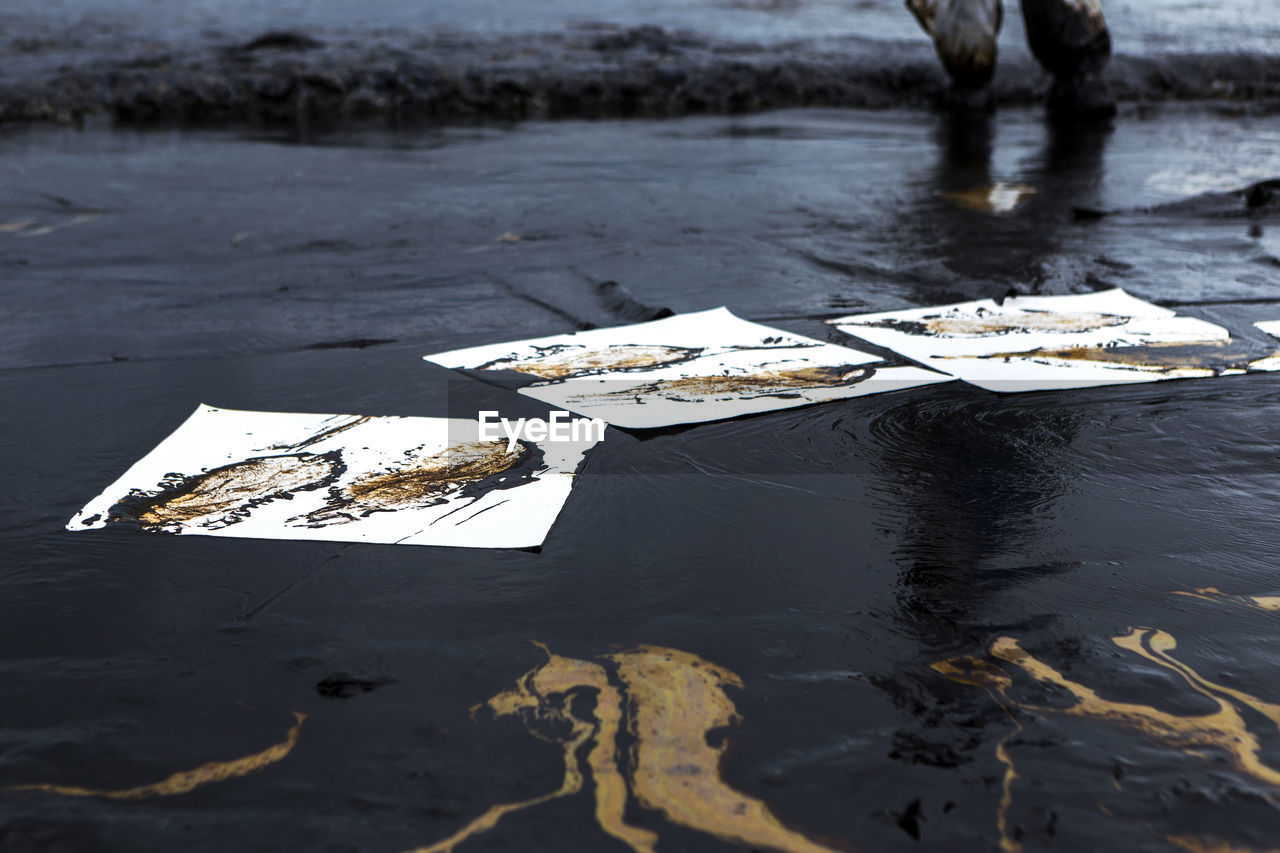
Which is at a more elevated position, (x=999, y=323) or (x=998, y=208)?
(x=998, y=208)

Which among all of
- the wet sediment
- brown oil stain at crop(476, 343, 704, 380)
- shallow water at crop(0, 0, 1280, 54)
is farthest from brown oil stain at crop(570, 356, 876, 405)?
shallow water at crop(0, 0, 1280, 54)

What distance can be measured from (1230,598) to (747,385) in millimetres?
872

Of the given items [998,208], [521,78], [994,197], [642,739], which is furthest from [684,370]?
[521,78]

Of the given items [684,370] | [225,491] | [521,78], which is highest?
[521,78]

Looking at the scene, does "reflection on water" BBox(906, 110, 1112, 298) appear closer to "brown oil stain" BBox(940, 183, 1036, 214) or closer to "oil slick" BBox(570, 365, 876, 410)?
"brown oil stain" BBox(940, 183, 1036, 214)

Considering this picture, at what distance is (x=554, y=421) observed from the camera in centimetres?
→ 168

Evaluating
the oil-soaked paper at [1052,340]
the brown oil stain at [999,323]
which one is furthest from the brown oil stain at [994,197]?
the brown oil stain at [999,323]

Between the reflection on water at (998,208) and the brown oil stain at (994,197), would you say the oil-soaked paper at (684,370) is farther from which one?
the brown oil stain at (994,197)

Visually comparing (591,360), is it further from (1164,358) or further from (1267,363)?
(1267,363)

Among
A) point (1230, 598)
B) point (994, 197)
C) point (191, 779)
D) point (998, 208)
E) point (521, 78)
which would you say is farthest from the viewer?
point (521, 78)

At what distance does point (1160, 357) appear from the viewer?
1972 mm

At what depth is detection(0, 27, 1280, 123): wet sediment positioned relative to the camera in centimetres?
669

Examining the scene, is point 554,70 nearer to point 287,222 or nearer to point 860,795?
point 287,222

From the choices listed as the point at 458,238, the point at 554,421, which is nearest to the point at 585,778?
the point at 554,421
